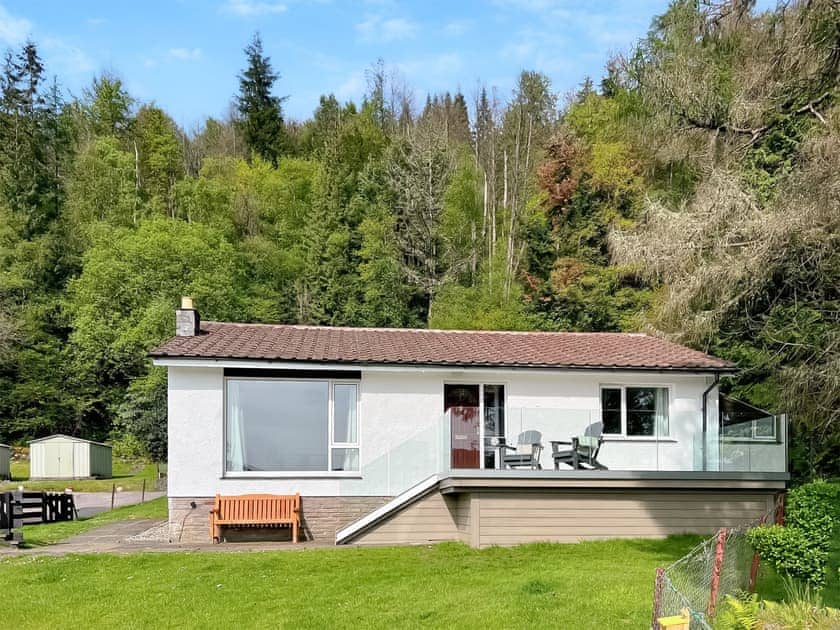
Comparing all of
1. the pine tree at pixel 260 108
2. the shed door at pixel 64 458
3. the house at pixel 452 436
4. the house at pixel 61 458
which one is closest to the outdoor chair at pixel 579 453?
the house at pixel 452 436

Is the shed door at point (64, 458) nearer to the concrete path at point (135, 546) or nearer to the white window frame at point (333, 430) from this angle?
the concrete path at point (135, 546)

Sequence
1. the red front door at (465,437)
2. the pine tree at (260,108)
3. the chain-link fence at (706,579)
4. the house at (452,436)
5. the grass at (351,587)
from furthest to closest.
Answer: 1. the pine tree at (260,108)
2. the red front door at (465,437)
3. the house at (452,436)
4. the grass at (351,587)
5. the chain-link fence at (706,579)

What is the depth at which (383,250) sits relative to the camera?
38875mm

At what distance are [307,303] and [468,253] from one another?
27.7 ft

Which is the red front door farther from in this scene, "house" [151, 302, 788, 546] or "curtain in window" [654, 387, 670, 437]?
"curtain in window" [654, 387, 670, 437]

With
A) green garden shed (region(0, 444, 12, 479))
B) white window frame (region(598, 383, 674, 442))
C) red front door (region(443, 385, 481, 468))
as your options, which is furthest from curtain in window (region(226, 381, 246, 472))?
green garden shed (region(0, 444, 12, 479))

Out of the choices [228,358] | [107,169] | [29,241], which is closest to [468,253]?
[107,169]

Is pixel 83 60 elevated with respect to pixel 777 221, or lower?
elevated

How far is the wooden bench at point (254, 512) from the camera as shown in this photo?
1409 cm

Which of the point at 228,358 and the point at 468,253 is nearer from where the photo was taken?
the point at 228,358

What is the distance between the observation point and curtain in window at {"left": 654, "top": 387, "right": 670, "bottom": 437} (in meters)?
15.9

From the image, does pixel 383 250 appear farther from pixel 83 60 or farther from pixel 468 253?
pixel 83 60

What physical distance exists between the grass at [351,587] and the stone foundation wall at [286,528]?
1.86 meters

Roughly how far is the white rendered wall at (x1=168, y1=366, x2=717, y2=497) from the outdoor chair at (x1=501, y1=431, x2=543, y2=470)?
0.16 m
